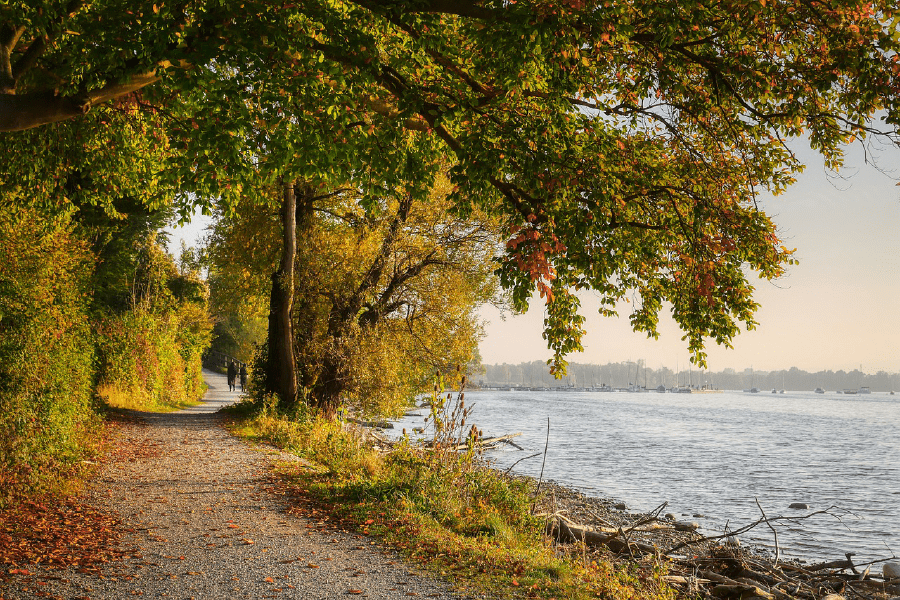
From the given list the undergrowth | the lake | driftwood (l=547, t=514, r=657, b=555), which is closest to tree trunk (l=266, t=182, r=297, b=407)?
the undergrowth

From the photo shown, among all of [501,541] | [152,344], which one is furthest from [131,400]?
[501,541]

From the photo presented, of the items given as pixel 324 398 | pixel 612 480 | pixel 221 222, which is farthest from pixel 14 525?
pixel 612 480

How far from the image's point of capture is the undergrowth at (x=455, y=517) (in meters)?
6.23

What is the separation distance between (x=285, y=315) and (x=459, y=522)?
1121 cm

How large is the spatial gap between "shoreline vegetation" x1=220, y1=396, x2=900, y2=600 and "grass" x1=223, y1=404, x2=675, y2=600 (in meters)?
0.01

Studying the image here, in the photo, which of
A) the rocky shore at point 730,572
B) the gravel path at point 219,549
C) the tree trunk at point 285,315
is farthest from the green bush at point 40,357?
the rocky shore at point 730,572

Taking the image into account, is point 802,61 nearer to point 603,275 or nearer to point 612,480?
point 603,275

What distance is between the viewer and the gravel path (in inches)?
217

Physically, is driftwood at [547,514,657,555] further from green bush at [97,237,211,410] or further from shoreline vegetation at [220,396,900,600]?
green bush at [97,237,211,410]

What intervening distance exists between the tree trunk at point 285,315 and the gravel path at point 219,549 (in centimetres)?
694

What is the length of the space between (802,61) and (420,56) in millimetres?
4582

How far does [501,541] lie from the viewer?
7.59 m

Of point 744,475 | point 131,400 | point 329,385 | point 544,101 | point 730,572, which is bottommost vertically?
point 744,475

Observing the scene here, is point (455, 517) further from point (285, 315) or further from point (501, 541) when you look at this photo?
point (285, 315)
